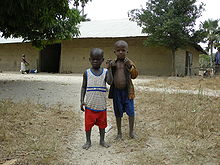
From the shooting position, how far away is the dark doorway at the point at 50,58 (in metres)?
18.0

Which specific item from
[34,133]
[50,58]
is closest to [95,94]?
[34,133]

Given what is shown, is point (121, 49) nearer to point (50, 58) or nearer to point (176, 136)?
point (176, 136)

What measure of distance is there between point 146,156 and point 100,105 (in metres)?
0.75

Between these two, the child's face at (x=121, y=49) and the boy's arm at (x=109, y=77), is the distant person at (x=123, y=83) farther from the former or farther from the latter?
the boy's arm at (x=109, y=77)

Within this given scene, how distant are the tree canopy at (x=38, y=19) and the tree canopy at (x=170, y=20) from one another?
179 inches

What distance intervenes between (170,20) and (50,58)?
39.9 ft

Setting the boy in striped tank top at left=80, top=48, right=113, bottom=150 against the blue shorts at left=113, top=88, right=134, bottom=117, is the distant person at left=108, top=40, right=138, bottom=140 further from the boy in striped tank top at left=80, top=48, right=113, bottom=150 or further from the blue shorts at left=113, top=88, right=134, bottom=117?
the boy in striped tank top at left=80, top=48, right=113, bottom=150

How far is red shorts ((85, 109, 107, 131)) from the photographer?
2.47 metres

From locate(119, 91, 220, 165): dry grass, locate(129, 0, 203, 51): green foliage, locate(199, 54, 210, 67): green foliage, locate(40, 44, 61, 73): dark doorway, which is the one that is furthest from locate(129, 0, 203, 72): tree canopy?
locate(199, 54, 210, 67): green foliage

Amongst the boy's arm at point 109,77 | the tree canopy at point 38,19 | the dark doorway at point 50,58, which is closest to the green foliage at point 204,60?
the dark doorway at point 50,58

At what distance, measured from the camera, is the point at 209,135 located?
8.82 feet

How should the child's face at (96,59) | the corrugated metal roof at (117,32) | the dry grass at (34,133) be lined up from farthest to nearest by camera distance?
the corrugated metal roof at (117,32), the child's face at (96,59), the dry grass at (34,133)

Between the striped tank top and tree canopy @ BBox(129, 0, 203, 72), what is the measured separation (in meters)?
8.93

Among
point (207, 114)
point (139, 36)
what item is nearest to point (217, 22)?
point (139, 36)
